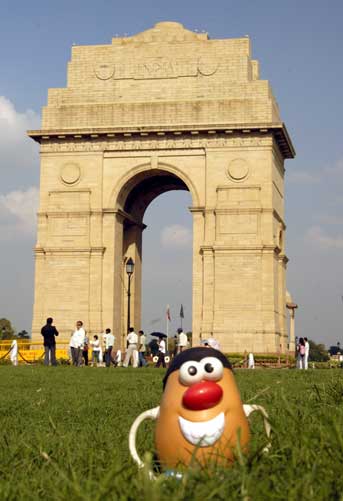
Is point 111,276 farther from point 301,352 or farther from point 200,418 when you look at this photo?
point 200,418

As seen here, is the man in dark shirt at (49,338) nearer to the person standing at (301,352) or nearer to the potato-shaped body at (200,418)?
the person standing at (301,352)

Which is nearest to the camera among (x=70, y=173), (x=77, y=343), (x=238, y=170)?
(x=77, y=343)

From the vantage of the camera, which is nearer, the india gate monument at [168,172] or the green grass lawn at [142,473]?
the green grass lawn at [142,473]

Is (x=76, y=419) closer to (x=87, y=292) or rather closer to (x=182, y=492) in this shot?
(x=182, y=492)

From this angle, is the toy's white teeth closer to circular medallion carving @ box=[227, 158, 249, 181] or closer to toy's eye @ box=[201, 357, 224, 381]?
toy's eye @ box=[201, 357, 224, 381]

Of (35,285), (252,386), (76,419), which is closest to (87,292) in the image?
(35,285)

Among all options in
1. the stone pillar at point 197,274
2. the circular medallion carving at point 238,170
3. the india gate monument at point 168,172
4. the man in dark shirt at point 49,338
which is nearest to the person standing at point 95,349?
the india gate monument at point 168,172

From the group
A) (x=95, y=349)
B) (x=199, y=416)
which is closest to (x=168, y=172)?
(x=95, y=349)
